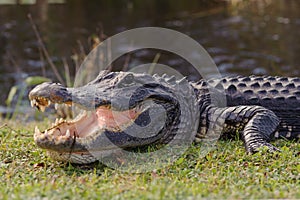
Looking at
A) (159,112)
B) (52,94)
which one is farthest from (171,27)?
(52,94)

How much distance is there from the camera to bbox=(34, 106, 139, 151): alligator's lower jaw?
414 centimetres

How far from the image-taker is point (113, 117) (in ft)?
15.1

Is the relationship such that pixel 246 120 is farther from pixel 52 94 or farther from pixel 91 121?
pixel 52 94

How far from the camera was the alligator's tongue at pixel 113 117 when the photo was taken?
4.55 metres

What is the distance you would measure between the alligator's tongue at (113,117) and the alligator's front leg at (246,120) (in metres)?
0.90

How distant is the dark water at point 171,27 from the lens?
11141 mm

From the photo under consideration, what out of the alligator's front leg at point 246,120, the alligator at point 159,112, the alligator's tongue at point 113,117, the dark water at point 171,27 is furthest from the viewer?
the dark water at point 171,27

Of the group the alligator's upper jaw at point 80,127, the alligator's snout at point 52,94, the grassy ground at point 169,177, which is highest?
the alligator's snout at point 52,94

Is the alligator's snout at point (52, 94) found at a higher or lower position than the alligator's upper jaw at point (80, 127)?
higher

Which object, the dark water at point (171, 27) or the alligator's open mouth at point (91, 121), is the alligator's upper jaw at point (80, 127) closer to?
the alligator's open mouth at point (91, 121)

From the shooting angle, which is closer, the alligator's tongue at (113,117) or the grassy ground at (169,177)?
the grassy ground at (169,177)

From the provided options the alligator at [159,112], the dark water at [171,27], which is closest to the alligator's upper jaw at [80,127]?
the alligator at [159,112]

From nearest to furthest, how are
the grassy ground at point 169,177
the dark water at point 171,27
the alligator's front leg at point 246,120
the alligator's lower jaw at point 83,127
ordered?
the grassy ground at point 169,177, the alligator's lower jaw at point 83,127, the alligator's front leg at point 246,120, the dark water at point 171,27

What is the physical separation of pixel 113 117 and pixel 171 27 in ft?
31.7
